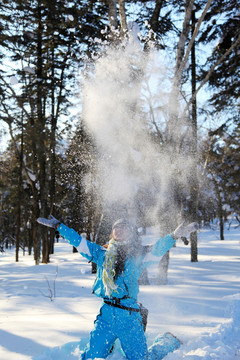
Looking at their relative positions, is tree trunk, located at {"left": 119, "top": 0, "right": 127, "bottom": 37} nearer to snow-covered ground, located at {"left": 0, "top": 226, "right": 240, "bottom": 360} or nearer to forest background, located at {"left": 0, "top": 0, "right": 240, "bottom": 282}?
forest background, located at {"left": 0, "top": 0, "right": 240, "bottom": 282}

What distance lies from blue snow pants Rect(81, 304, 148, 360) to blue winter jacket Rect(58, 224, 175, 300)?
16 centimetres

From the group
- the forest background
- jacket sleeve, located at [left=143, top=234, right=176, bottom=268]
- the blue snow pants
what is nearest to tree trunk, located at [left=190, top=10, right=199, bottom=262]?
the forest background

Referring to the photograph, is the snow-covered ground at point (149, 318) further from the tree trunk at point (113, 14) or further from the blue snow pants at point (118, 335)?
the tree trunk at point (113, 14)

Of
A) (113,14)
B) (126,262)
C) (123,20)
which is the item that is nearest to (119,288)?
(126,262)

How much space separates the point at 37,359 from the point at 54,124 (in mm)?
11985

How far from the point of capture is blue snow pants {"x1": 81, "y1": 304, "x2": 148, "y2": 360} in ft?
8.38

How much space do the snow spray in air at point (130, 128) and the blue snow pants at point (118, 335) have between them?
14.5 ft

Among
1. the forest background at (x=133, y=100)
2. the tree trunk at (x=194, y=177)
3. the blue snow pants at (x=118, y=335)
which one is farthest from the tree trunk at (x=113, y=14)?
the blue snow pants at (x=118, y=335)

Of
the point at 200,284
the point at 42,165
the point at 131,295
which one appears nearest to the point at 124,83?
the point at 200,284

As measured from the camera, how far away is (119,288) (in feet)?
8.66

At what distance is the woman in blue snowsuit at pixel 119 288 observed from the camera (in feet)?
8.43

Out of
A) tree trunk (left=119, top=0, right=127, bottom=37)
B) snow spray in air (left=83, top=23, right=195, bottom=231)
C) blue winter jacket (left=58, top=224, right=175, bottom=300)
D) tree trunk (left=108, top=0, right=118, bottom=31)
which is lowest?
blue winter jacket (left=58, top=224, right=175, bottom=300)

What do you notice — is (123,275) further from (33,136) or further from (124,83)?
(33,136)

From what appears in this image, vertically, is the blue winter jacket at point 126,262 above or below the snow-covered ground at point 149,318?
above
